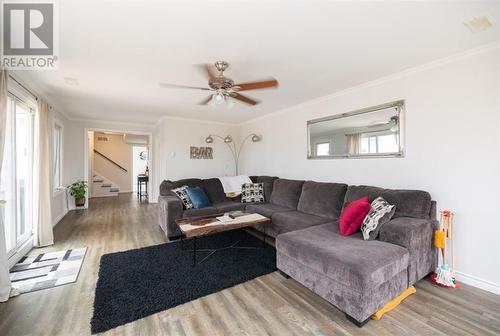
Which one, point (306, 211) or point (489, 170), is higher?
point (489, 170)

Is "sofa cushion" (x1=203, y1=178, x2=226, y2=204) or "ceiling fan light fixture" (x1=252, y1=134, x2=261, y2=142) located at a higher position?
"ceiling fan light fixture" (x1=252, y1=134, x2=261, y2=142)

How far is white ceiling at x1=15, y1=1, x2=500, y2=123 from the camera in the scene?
1570 millimetres

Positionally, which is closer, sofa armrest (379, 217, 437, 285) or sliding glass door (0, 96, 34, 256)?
sofa armrest (379, 217, 437, 285)

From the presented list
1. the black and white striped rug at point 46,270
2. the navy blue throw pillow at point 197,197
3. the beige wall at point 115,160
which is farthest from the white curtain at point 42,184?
the beige wall at point 115,160

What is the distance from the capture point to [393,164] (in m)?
2.78

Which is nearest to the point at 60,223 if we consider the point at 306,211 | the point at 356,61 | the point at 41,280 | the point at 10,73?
the point at 41,280

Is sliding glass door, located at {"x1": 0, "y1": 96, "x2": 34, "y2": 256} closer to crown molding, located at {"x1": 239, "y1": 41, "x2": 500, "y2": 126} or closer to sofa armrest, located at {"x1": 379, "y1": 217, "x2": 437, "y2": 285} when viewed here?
sofa armrest, located at {"x1": 379, "y1": 217, "x2": 437, "y2": 285}

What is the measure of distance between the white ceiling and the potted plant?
9.71ft

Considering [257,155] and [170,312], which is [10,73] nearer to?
[170,312]

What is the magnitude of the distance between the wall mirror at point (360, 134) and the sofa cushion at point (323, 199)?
1.83ft

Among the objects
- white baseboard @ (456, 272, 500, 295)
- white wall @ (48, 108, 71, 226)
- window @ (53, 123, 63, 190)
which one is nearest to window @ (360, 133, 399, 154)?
white baseboard @ (456, 272, 500, 295)

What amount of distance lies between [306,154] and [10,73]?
13.7 feet

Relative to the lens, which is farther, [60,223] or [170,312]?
[60,223]

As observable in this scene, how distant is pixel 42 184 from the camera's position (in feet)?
10.3
